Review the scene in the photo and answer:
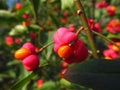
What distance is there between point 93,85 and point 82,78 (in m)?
0.04

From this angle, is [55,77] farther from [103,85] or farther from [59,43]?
[103,85]

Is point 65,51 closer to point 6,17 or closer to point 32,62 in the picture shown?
point 32,62

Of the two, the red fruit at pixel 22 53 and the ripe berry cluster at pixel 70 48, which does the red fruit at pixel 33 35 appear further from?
the ripe berry cluster at pixel 70 48

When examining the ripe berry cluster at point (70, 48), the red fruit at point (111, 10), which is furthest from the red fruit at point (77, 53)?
the red fruit at point (111, 10)

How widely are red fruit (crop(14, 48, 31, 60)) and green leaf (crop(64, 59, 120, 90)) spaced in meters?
0.40

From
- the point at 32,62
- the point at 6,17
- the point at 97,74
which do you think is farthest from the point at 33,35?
the point at 97,74

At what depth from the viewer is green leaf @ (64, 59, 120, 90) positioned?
87 cm

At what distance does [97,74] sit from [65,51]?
25 centimetres

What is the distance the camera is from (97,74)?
2.93 feet

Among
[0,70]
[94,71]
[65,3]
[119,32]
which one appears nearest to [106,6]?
[119,32]

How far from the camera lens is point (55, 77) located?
2873 mm

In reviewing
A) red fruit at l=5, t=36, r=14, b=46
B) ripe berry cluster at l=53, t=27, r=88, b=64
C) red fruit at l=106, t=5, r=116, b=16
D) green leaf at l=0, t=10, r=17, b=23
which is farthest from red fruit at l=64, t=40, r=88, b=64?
red fruit at l=5, t=36, r=14, b=46

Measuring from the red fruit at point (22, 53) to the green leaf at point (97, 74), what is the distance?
40 centimetres

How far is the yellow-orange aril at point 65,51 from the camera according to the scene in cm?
113
